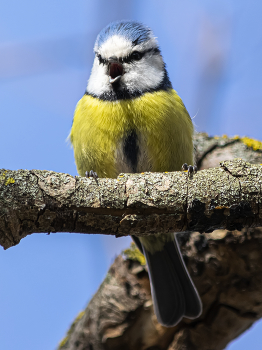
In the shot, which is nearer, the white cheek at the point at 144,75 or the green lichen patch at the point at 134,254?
the white cheek at the point at 144,75

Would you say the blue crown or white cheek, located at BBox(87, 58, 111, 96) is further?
the blue crown

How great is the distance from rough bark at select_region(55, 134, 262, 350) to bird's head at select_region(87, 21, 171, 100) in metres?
1.10

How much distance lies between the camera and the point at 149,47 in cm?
262

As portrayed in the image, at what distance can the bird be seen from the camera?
2.29 m

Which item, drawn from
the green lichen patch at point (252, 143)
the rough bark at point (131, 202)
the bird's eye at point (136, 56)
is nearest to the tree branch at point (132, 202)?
the rough bark at point (131, 202)

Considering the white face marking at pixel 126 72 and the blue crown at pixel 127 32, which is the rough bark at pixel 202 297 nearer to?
the white face marking at pixel 126 72

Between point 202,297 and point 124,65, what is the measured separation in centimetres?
166

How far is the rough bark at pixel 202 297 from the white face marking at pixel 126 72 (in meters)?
1.11

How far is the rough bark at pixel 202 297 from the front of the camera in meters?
2.53

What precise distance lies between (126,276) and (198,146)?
3.85ft

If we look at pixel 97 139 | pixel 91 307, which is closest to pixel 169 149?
pixel 97 139

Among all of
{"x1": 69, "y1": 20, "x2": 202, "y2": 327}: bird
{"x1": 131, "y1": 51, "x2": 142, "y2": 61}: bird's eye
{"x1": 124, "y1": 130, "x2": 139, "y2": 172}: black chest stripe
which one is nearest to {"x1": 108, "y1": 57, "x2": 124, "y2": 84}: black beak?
{"x1": 69, "y1": 20, "x2": 202, "y2": 327}: bird

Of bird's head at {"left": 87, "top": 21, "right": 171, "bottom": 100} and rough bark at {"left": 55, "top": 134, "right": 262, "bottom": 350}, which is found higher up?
bird's head at {"left": 87, "top": 21, "right": 171, "bottom": 100}

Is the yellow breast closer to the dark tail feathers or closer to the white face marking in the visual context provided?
the white face marking
